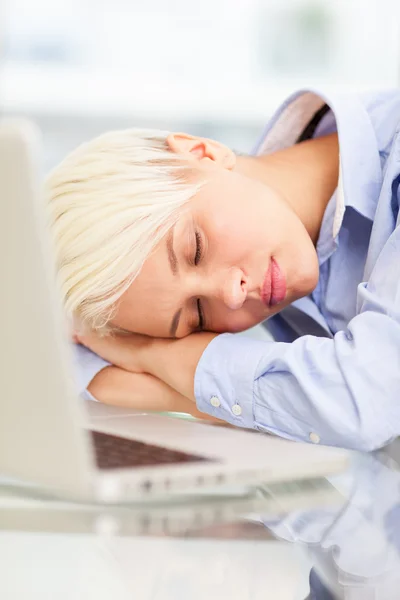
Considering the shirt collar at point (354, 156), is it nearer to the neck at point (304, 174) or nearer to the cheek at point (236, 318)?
the neck at point (304, 174)

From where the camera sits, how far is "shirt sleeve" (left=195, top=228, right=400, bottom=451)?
0.81 meters

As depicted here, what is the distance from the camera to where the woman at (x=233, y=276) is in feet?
2.79

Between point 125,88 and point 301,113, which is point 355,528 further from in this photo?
point 125,88

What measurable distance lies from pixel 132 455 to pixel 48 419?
17cm

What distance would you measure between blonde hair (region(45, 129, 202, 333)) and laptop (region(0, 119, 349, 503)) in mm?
295

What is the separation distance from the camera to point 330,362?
0.85m

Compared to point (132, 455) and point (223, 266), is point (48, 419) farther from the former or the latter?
point (223, 266)

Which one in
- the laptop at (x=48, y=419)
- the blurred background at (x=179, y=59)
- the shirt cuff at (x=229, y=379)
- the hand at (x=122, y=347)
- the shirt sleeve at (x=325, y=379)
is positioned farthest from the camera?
the blurred background at (x=179, y=59)

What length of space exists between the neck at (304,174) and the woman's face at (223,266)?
0.33 ft

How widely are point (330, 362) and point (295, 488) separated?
0.21 meters

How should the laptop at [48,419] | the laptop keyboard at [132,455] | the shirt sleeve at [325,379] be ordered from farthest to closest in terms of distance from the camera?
the shirt sleeve at [325,379], the laptop keyboard at [132,455], the laptop at [48,419]

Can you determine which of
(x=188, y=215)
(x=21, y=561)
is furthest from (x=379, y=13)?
(x=21, y=561)

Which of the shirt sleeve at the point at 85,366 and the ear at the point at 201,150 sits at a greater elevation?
the ear at the point at 201,150

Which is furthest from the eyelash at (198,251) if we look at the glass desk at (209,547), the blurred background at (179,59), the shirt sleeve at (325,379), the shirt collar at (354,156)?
the blurred background at (179,59)
